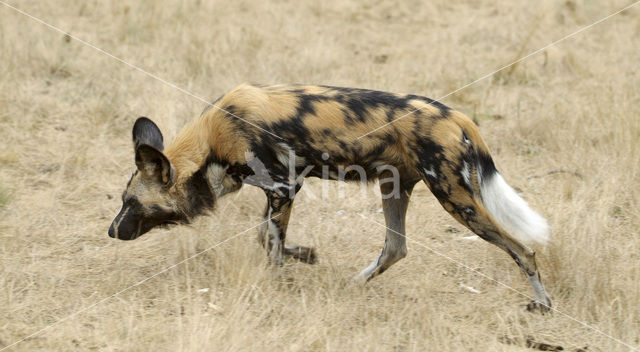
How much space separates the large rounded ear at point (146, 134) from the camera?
3586mm

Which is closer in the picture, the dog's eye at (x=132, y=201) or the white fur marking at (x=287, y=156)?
the white fur marking at (x=287, y=156)

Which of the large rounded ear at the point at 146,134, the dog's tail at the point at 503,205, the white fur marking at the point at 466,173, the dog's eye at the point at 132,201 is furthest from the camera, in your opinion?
the large rounded ear at the point at 146,134

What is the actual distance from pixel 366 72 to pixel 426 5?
7.89 ft

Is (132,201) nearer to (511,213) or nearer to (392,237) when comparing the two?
(392,237)

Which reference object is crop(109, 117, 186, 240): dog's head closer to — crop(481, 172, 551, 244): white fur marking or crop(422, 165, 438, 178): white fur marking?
crop(422, 165, 438, 178): white fur marking

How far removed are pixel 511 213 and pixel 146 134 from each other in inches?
72.8

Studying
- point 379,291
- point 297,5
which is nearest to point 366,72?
point 297,5

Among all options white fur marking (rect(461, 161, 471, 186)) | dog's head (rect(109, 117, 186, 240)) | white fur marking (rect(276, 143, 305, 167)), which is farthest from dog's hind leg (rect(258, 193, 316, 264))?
white fur marking (rect(461, 161, 471, 186))

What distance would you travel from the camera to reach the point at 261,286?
342 centimetres

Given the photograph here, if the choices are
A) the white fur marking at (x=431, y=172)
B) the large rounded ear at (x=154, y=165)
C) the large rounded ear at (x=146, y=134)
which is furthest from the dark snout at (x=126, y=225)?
the white fur marking at (x=431, y=172)

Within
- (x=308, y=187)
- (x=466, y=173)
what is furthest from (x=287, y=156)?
(x=308, y=187)

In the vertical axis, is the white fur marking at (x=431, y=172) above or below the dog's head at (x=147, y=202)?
above

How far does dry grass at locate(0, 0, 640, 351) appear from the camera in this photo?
320 cm

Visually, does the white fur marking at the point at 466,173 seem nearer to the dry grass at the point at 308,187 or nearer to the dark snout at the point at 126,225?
the dry grass at the point at 308,187
